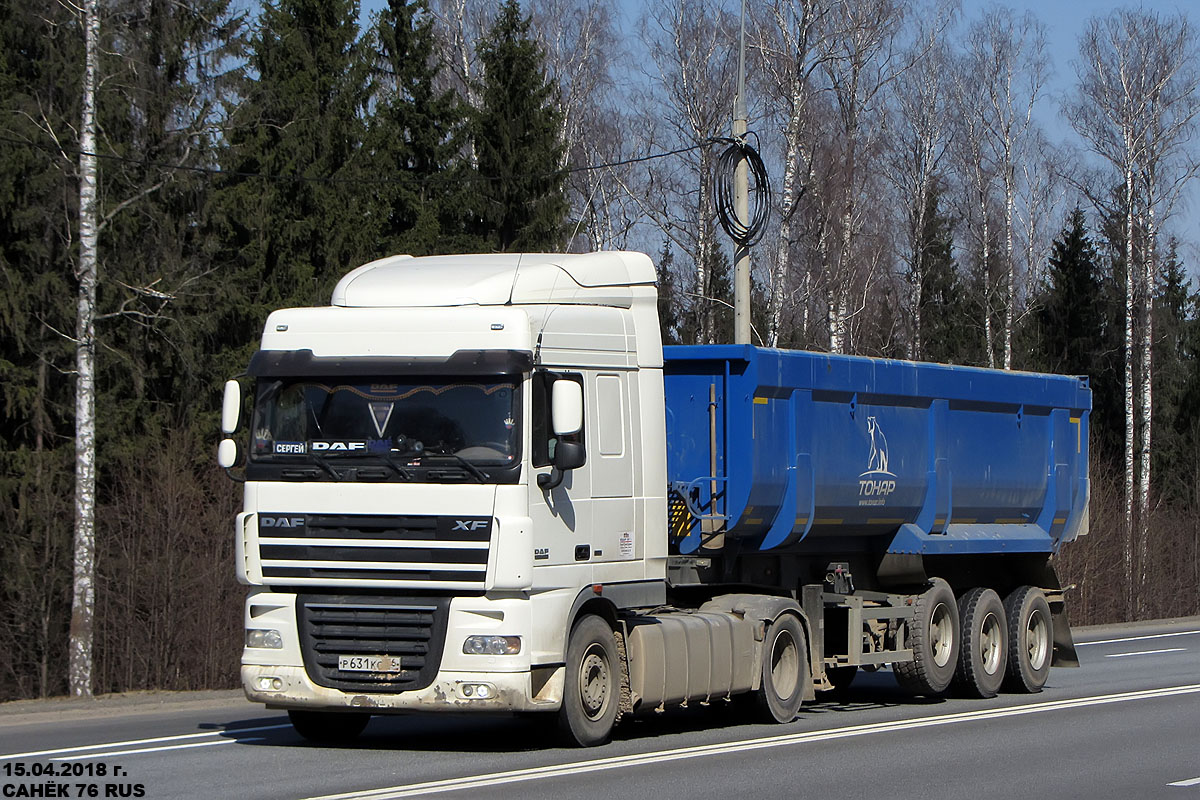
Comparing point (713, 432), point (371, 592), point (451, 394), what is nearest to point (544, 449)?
point (451, 394)

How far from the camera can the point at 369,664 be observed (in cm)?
1196

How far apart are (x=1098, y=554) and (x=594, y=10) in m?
20.2

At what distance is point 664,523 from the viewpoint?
1371 centimetres

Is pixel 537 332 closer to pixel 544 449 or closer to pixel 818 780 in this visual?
pixel 544 449

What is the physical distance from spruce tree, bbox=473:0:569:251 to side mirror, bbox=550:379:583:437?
2733 cm

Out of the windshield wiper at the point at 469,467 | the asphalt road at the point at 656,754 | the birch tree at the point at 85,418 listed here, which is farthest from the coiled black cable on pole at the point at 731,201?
the windshield wiper at the point at 469,467

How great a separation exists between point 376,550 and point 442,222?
29186 millimetres

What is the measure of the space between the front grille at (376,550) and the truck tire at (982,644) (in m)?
7.33

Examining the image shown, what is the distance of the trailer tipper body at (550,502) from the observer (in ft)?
38.9

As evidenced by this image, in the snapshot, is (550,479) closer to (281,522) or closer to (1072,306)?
(281,522)

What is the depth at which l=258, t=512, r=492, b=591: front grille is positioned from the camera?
11.8m

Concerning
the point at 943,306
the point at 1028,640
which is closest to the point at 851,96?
the point at 943,306

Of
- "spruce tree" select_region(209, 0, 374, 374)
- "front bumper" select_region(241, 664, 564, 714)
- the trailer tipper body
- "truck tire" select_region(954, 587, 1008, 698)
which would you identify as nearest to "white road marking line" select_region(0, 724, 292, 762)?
the trailer tipper body

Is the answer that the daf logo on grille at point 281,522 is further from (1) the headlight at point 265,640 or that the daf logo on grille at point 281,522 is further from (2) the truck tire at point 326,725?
(2) the truck tire at point 326,725
